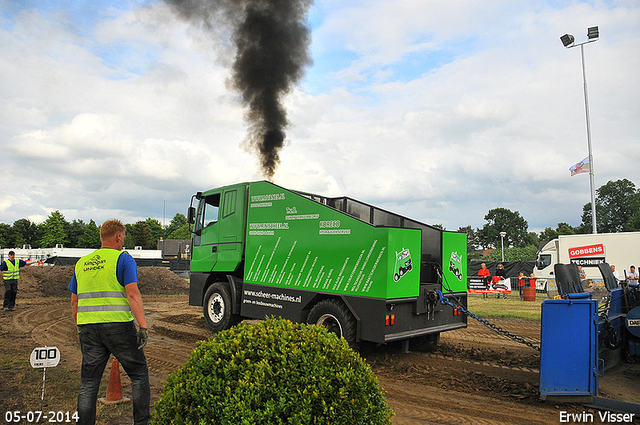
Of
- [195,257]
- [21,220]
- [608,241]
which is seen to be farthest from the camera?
[21,220]

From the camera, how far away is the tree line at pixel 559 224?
62.5m

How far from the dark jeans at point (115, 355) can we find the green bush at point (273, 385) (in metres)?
1.16

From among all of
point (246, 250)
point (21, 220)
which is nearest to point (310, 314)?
point (246, 250)

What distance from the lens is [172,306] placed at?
14984 millimetres

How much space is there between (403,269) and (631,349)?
3.79 m

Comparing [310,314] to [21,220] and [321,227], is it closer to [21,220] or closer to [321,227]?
[321,227]

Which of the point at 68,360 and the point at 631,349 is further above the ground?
the point at 631,349

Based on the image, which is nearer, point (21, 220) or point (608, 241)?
point (608, 241)

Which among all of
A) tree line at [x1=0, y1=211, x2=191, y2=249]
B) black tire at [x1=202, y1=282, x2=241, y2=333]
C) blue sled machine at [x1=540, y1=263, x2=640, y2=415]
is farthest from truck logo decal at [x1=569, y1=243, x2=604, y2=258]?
tree line at [x1=0, y1=211, x2=191, y2=249]

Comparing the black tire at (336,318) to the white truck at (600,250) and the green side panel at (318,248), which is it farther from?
the white truck at (600,250)

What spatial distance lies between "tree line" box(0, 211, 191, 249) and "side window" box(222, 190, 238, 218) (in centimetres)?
7040

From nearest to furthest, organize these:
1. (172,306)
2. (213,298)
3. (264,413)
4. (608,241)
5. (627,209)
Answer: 1. (264,413)
2. (213,298)
3. (172,306)
4. (608,241)
5. (627,209)

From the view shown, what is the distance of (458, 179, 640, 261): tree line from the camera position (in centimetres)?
6248

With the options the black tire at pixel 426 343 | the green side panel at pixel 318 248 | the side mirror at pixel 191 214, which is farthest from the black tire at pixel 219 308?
the black tire at pixel 426 343
